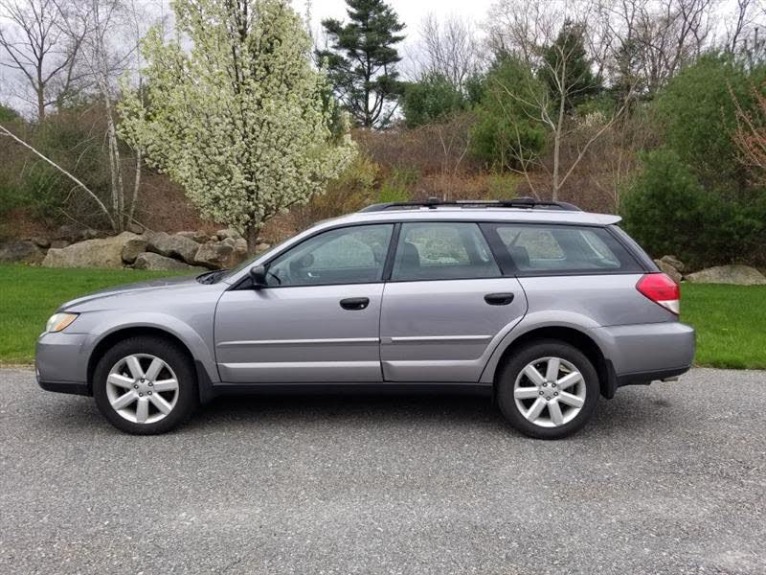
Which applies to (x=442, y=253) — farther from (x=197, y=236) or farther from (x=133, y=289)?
(x=197, y=236)

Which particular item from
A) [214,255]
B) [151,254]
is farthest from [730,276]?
[151,254]

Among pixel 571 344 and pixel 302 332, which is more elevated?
pixel 302 332

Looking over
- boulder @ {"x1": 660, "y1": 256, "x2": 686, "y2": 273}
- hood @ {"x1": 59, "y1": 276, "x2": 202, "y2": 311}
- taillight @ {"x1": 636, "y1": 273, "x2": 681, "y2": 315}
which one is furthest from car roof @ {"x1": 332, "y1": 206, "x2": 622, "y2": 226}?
boulder @ {"x1": 660, "y1": 256, "x2": 686, "y2": 273}

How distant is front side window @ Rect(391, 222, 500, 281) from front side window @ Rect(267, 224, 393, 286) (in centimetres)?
14

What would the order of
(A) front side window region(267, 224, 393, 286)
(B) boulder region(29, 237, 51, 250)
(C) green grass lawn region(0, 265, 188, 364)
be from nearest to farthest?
(A) front side window region(267, 224, 393, 286), (C) green grass lawn region(0, 265, 188, 364), (B) boulder region(29, 237, 51, 250)

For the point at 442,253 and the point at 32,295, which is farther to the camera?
the point at 32,295

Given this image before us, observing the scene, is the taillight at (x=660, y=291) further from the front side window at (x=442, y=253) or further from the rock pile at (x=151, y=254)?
the rock pile at (x=151, y=254)

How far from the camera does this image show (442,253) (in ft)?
15.0

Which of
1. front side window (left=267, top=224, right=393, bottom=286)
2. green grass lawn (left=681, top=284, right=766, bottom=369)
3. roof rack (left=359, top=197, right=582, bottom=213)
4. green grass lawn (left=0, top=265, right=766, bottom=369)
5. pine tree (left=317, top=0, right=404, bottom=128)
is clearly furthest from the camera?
pine tree (left=317, top=0, right=404, bottom=128)

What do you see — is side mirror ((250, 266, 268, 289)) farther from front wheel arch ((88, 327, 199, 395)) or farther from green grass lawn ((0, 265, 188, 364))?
green grass lawn ((0, 265, 188, 364))

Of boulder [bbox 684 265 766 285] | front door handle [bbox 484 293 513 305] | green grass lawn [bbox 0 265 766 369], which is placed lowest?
boulder [bbox 684 265 766 285]

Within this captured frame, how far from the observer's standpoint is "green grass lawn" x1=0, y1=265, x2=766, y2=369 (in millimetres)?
6809

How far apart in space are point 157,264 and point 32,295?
6.70 metres

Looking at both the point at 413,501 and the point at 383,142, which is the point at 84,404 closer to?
the point at 413,501
